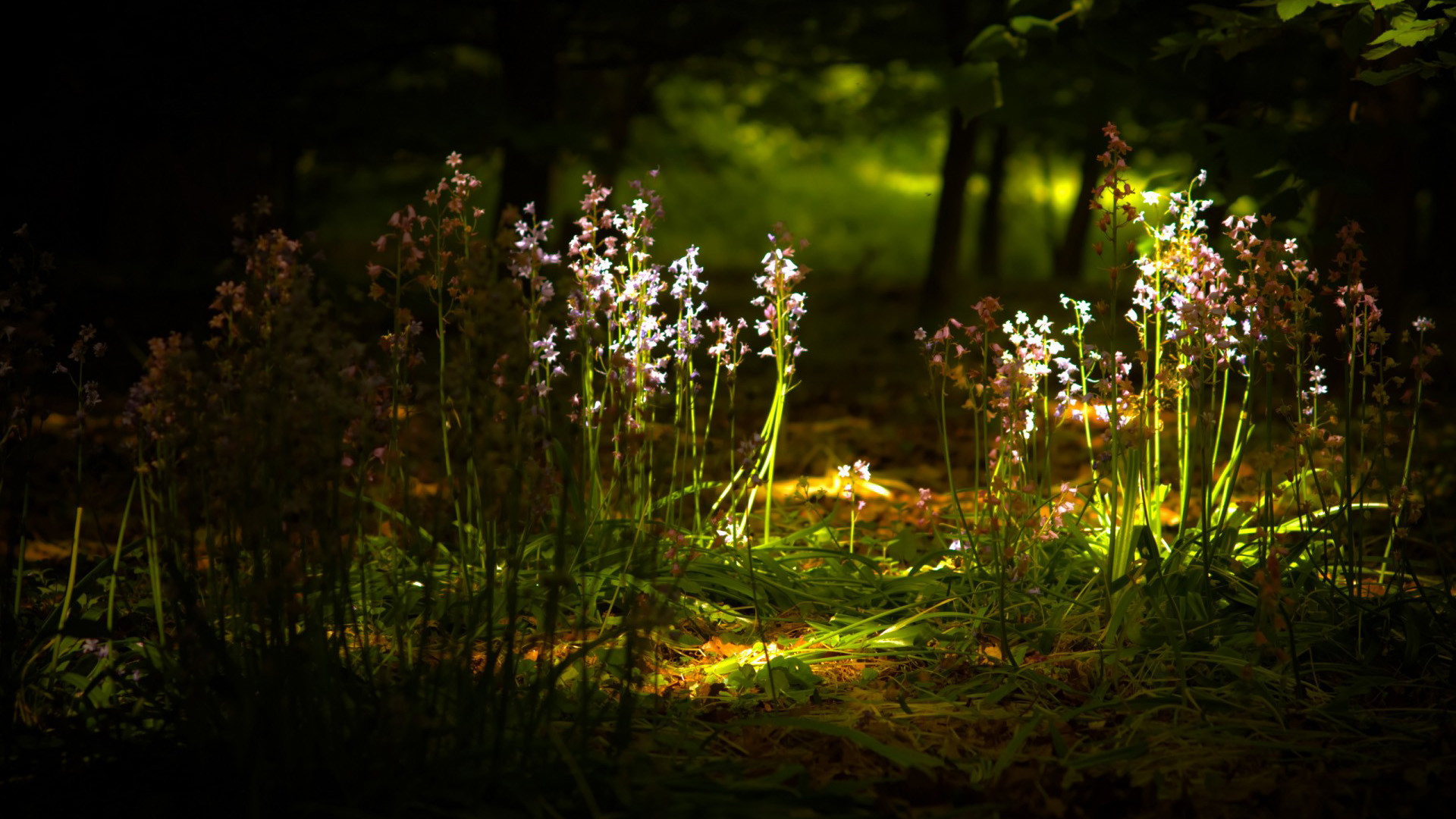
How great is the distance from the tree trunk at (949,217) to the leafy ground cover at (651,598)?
6129 millimetres

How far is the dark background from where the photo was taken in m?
3.97

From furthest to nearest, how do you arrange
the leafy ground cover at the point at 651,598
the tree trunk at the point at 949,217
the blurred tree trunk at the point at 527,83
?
the tree trunk at the point at 949,217, the blurred tree trunk at the point at 527,83, the leafy ground cover at the point at 651,598

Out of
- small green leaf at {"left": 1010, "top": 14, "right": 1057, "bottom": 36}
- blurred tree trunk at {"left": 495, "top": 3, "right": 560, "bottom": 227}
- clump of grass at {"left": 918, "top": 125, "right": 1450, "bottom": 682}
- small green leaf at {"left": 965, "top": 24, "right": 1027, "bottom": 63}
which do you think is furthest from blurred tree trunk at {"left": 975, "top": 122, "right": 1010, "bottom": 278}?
clump of grass at {"left": 918, "top": 125, "right": 1450, "bottom": 682}

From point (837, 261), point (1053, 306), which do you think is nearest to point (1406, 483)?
point (1053, 306)

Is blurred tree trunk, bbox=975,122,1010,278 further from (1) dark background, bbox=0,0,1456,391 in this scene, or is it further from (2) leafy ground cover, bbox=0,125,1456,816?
(2) leafy ground cover, bbox=0,125,1456,816

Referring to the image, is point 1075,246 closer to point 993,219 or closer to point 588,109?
point 993,219

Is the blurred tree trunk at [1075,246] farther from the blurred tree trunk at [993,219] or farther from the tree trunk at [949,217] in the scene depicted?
the tree trunk at [949,217]

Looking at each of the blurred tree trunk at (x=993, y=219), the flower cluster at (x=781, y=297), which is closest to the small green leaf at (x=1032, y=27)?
the flower cluster at (x=781, y=297)

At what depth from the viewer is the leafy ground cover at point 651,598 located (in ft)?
6.97

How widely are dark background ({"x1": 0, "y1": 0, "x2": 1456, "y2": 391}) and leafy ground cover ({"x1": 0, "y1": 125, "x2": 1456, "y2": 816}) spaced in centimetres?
42

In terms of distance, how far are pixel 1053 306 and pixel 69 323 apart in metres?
8.46

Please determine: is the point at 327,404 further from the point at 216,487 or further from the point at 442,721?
the point at 442,721

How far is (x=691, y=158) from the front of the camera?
599 inches

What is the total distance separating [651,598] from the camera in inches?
93.5
